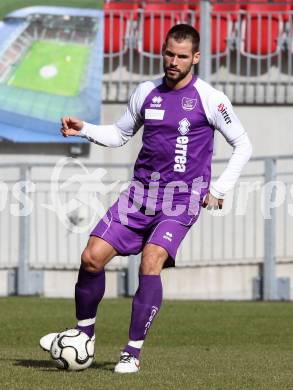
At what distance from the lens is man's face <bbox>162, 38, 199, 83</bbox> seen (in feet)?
25.6

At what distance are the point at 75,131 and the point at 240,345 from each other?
3.45 m

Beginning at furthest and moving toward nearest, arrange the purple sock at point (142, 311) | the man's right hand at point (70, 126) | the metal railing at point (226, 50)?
the metal railing at point (226, 50)
the man's right hand at point (70, 126)
the purple sock at point (142, 311)

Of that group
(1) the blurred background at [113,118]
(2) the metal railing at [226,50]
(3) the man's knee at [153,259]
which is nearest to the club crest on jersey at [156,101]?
(3) the man's knee at [153,259]

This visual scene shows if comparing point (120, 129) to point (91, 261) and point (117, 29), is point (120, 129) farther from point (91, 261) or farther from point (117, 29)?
point (117, 29)

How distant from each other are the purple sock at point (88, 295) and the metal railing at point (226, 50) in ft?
30.6

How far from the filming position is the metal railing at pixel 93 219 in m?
15.4

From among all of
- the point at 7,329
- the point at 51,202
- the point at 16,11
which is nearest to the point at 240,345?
the point at 7,329

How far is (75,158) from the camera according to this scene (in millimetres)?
16625

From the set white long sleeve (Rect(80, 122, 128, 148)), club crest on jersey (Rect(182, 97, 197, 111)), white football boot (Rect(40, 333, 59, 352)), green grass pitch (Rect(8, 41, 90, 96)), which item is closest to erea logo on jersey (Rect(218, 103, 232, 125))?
club crest on jersey (Rect(182, 97, 197, 111))

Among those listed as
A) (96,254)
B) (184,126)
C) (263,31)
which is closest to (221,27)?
(263,31)

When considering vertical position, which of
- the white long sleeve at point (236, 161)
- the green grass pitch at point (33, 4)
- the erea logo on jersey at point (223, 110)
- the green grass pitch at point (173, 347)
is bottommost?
the green grass pitch at point (173, 347)

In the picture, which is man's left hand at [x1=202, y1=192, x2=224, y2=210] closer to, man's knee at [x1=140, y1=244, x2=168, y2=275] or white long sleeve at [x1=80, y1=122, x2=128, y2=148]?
man's knee at [x1=140, y1=244, x2=168, y2=275]

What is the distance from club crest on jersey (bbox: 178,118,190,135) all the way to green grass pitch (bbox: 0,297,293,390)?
1477 mm

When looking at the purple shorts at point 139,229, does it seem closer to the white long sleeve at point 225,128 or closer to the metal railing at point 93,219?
the white long sleeve at point 225,128
